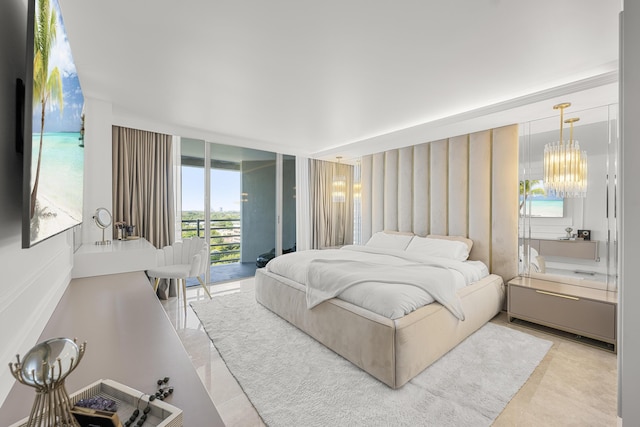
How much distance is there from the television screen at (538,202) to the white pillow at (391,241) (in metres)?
1.52

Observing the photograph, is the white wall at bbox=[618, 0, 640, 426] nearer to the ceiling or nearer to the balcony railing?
the ceiling

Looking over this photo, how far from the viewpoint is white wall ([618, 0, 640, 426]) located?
3.44ft

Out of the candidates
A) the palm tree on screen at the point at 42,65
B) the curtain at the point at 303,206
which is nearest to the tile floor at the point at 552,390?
the palm tree on screen at the point at 42,65

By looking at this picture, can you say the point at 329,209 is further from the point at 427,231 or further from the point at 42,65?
the point at 42,65

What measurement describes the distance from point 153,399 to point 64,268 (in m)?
1.73

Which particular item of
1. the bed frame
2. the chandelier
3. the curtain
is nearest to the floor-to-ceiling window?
the curtain

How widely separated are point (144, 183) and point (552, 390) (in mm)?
4870

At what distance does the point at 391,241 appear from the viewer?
4410 millimetres

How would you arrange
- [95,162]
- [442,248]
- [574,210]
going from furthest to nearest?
1. [442,248]
2. [95,162]
3. [574,210]

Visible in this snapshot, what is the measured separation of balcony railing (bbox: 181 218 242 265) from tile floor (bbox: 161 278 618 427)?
2.17 m

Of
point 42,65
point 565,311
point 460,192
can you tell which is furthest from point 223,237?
point 565,311

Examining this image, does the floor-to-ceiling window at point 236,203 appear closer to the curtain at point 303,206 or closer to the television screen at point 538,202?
the curtain at point 303,206

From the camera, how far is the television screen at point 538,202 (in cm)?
Result: 307

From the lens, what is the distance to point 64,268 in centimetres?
188
